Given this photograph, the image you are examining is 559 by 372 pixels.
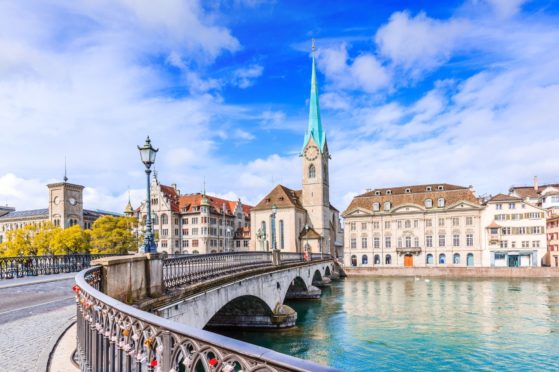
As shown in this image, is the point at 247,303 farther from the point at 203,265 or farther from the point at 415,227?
the point at 415,227

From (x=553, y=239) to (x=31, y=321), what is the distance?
70197mm

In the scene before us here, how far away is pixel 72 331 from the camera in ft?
28.8

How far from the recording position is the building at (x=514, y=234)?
61.0m

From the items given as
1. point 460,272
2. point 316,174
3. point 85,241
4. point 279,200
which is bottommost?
point 460,272

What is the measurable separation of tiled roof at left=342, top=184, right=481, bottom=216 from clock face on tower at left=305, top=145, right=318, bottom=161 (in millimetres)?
10575

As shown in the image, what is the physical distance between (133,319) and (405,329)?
2423 centimetres

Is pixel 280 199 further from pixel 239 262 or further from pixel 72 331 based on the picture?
pixel 72 331

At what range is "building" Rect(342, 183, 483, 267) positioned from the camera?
6462 centimetres

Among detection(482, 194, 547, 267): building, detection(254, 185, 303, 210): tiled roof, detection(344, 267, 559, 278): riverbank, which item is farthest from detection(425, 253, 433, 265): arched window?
detection(254, 185, 303, 210): tiled roof

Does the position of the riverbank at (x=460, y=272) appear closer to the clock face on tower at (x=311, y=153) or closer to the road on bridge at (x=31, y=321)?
the clock face on tower at (x=311, y=153)

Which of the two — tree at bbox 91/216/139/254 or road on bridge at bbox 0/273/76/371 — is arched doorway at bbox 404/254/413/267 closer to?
tree at bbox 91/216/139/254

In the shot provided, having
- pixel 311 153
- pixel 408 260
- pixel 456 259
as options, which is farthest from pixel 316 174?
pixel 456 259

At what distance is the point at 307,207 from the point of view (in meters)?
77.5

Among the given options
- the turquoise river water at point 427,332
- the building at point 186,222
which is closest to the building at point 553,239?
the turquoise river water at point 427,332
